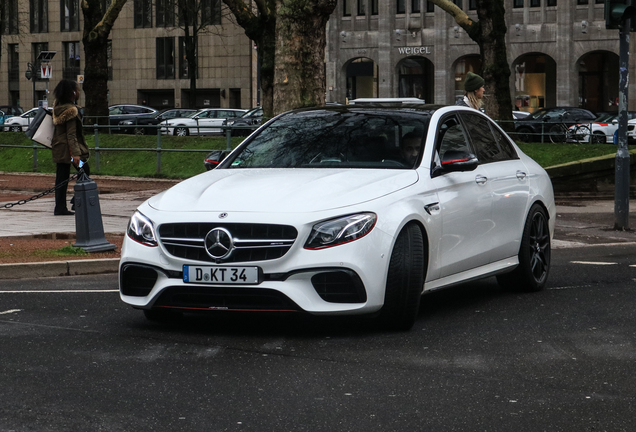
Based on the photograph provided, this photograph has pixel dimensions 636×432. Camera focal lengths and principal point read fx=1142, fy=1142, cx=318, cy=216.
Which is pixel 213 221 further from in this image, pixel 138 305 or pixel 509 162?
pixel 509 162

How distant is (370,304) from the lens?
6.71 metres

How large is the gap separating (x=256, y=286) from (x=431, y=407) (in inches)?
68.6

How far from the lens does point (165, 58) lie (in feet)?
254

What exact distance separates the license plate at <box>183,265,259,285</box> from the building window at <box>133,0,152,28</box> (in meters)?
72.2

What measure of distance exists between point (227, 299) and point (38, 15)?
263 feet

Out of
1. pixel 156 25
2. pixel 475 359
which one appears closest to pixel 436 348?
pixel 475 359

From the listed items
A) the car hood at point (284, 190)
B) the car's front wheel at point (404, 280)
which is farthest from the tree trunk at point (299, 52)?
the car's front wheel at point (404, 280)

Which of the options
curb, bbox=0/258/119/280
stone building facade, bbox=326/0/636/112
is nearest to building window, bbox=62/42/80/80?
stone building facade, bbox=326/0/636/112

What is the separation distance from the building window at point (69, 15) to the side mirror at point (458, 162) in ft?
249

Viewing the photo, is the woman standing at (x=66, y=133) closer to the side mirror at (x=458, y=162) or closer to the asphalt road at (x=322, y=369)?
the asphalt road at (x=322, y=369)

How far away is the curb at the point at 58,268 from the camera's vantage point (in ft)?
33.0

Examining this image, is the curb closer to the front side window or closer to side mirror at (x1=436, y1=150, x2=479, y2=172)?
the front side window

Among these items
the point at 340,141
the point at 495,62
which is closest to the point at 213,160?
the point at 340,141

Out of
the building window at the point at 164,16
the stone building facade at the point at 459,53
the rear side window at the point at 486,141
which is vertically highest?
the building window at the point at 164,16
